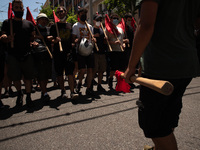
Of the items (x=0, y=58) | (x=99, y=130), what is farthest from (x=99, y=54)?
(x=99, y=130)

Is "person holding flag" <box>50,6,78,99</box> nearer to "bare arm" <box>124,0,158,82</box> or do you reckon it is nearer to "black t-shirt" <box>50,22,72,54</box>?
"black t-shirt" <box>50,22,72,54</box>

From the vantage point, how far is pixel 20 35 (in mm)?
3510

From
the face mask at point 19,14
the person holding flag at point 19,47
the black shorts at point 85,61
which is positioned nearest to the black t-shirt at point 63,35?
the black shorts at point 85,61

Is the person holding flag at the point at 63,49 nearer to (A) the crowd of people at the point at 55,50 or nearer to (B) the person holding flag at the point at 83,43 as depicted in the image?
(A) the crowd of people at the point at 55,50

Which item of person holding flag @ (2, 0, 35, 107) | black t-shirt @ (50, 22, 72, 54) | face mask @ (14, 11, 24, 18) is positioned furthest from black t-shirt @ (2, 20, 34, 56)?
black t-shirt @ (50, 22, 72, 54)

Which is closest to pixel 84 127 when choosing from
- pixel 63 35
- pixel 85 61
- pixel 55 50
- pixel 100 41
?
pixel 85 61

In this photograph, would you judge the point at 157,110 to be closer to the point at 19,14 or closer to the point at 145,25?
the point at 145,25

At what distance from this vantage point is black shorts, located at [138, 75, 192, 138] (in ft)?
3.96

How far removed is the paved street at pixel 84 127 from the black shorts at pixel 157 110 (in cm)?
79

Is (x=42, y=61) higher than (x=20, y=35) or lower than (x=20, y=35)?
lower

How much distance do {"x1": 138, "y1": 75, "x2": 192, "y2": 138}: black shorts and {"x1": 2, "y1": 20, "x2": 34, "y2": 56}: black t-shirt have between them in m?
3.02

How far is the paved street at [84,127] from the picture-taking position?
6.72ft

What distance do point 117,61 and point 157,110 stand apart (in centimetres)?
366

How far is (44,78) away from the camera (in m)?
3.99
